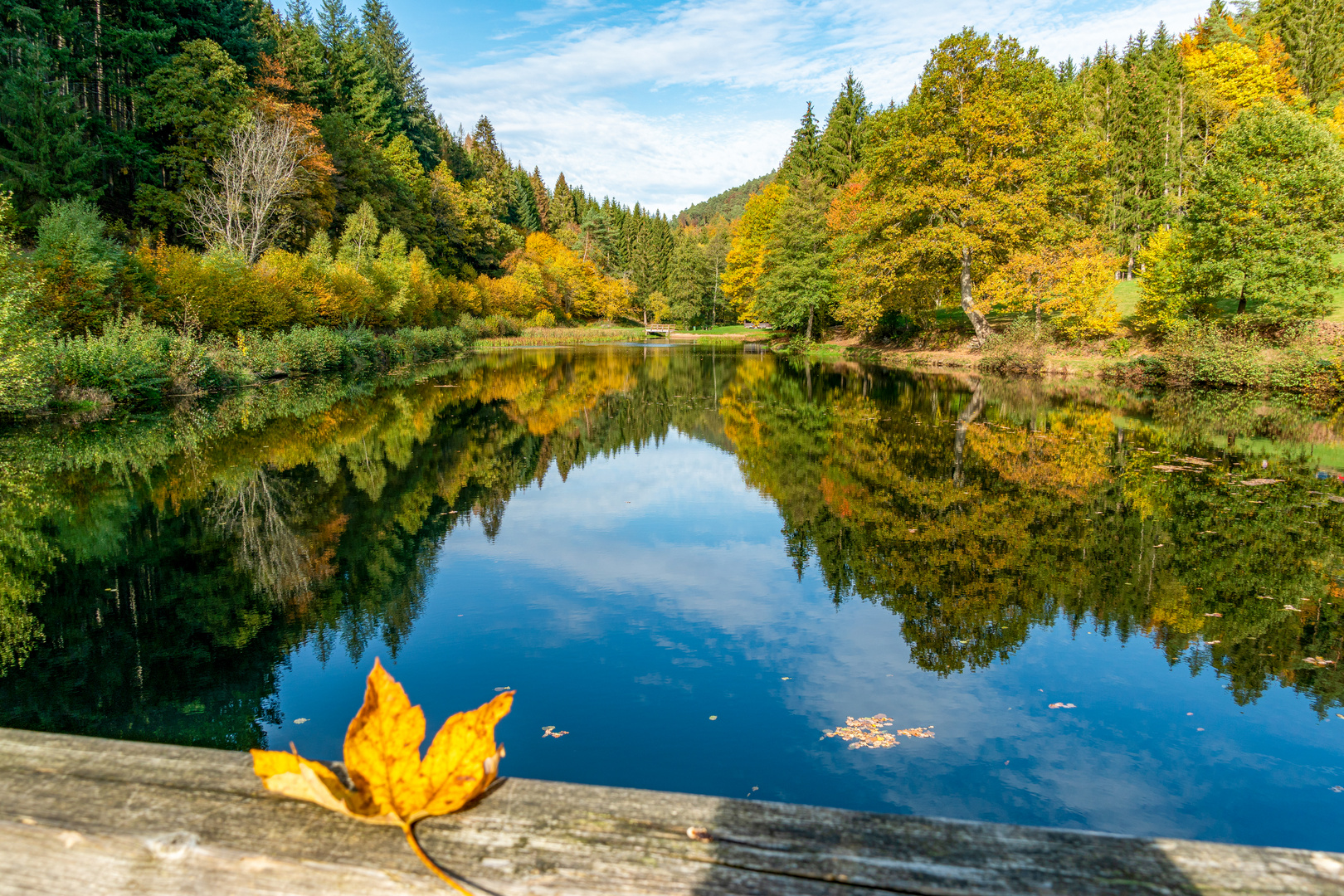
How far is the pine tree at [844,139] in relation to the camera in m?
55.8

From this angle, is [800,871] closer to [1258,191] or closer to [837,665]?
[837,665]

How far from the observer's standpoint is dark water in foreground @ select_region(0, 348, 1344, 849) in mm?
3541

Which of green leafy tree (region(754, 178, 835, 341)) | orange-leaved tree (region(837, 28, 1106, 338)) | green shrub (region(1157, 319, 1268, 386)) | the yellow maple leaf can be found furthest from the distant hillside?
the yellow maple leaf

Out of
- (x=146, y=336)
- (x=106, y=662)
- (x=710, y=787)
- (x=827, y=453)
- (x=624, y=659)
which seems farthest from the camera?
(x=146, y=336)

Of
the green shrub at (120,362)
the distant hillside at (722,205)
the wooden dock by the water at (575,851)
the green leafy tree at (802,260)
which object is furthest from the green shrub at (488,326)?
the distant hillside at (722,205)

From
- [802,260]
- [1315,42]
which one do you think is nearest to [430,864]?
[802,260]

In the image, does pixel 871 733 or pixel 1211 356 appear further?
pixel 1211 356

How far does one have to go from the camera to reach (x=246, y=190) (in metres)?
32.2

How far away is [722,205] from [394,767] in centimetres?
15543

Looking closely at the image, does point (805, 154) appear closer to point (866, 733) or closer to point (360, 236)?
point (360, 236)

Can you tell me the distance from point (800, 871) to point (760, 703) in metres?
2.88

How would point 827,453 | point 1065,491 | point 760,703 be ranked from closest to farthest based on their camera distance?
point 760,703 < point 1065,491 < point 827,453

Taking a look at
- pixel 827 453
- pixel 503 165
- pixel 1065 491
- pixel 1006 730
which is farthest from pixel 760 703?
pixel 503 165

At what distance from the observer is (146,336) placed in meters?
17.7
